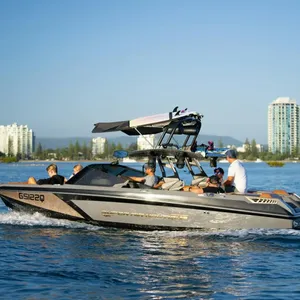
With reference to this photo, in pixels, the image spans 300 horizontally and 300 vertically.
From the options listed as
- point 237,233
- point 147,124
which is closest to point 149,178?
point 147,124

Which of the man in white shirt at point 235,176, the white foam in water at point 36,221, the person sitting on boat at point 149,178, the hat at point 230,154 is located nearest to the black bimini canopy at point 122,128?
the person sitting on boat at point 149,178

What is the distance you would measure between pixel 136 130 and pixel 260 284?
7.31 m

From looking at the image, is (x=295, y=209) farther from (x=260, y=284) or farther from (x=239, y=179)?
(x=260, y=284)

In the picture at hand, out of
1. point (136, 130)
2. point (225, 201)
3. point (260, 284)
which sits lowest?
point (260, 284)

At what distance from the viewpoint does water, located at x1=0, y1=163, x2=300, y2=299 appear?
922 cm

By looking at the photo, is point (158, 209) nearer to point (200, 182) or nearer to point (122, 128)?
point (200, 182)

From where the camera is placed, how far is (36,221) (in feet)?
52.6

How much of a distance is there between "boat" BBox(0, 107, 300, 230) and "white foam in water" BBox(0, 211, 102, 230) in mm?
143

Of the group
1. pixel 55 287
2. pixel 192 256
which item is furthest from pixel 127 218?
pixel 55 287

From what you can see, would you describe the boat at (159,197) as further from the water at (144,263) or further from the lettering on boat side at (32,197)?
the water at (144,263)

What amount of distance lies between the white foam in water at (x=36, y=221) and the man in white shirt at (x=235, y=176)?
A: 11.2ft

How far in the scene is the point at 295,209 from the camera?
14.5 m

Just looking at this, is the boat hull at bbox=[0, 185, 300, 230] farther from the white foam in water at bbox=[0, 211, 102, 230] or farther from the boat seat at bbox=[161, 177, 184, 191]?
the boat seat at bbox=[161, 177, 184, 191]

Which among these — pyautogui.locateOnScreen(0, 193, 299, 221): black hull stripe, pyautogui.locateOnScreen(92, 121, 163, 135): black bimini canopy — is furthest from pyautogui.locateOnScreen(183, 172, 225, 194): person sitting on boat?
pyautogui.locateOnScreen(92, 121, 163, 135): black bimini canopy
